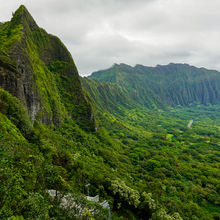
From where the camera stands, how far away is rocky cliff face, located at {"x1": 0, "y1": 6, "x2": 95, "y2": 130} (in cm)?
5537

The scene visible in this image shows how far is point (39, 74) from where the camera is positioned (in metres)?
85.8

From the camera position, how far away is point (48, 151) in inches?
1780

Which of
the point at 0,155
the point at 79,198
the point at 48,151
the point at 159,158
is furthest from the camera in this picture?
the point at 159,158

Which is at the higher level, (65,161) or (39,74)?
(39,74)

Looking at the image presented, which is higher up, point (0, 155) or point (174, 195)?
point (0, 155)

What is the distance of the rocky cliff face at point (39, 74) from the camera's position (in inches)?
2180

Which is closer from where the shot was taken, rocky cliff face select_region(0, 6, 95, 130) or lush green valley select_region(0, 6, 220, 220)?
lush green valley select_region(0, 6, 220, 220)

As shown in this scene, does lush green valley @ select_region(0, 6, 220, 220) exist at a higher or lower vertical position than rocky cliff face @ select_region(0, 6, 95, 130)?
lower

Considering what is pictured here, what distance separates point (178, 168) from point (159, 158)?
53.2ft

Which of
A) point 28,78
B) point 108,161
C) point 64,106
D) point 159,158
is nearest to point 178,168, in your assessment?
point 159,158

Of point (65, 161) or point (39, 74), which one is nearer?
point (65, 161)

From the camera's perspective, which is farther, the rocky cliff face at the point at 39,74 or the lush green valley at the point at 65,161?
the rocky cliff face at the point at 39,74

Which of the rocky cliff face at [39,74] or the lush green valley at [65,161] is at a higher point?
the rocky cliff face at [39,74]

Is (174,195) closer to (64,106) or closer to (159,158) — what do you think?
(159,158)
